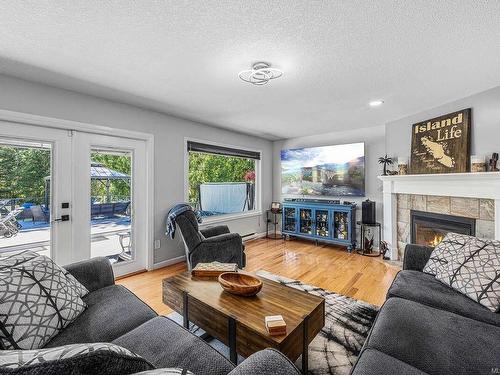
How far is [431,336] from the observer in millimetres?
1214

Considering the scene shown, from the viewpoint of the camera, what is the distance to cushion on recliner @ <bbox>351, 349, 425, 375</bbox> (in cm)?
100

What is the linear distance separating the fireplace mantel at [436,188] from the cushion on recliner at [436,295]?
58.9 inches

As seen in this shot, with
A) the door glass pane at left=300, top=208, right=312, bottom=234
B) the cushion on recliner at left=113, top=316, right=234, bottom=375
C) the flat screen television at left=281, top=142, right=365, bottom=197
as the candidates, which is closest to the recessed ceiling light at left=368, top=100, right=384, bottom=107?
the flat screen television at left=281, top=142, right=365, bottom=197

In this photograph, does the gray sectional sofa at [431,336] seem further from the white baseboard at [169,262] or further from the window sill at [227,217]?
the window sill at [227,217]

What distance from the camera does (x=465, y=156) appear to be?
286 cm

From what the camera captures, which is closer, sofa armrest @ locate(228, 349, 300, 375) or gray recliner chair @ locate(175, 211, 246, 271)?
sofa armrest @ locate(228, 349, 300, 375)

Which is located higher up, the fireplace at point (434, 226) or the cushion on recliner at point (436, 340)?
the fireplace at point (434, 226)

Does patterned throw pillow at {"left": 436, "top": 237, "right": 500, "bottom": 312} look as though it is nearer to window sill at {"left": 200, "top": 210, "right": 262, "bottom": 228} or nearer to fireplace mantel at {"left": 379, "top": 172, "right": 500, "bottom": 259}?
fireplace mantel at {"left": 379, "top": 172, "right": 500, "bottom": 259}

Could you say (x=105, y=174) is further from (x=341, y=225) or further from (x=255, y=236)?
(x=341, y=225)

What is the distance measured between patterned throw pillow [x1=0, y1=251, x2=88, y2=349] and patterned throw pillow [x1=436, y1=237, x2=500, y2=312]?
2.44m

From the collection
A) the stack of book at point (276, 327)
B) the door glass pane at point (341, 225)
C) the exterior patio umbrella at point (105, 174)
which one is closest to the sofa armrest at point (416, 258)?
the stack of book at point (276, 327)

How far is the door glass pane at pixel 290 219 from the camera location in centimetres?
505

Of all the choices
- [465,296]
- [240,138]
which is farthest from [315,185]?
[465,296]

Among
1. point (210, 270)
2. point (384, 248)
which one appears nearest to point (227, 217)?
point (210, 270)
